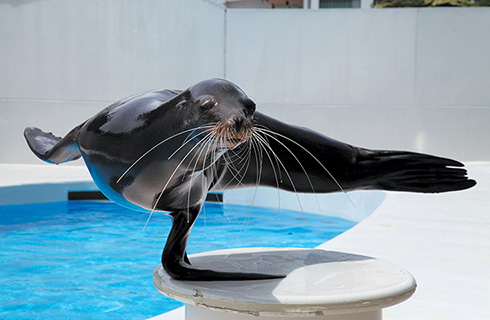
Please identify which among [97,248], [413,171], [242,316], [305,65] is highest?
[305,65]

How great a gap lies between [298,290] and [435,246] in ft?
8.88

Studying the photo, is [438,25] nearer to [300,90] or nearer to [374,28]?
[374,28]

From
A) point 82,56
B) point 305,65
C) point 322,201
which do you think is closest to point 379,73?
point 305,65

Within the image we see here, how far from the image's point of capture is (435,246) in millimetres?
3988

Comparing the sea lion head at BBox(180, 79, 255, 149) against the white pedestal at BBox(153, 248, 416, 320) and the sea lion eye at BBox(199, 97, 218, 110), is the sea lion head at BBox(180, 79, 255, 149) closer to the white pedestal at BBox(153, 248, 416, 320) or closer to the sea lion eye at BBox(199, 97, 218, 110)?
the sea lion eye at BBox(199, 97, 218, 110)

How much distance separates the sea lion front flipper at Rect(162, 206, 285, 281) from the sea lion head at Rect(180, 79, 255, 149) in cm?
44

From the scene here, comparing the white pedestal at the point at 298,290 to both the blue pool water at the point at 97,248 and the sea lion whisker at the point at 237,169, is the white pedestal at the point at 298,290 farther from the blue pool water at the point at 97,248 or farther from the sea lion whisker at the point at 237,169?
the blue pool water at the point at 97,248

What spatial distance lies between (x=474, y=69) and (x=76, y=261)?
8558 mm

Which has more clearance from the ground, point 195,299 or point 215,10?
point 215,10

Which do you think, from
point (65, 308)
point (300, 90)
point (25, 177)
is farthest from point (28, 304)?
point (300, 90)

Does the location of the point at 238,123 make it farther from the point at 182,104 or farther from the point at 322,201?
the point at 322,201

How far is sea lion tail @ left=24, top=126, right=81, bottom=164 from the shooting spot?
208cm

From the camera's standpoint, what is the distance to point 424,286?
9.81 ft

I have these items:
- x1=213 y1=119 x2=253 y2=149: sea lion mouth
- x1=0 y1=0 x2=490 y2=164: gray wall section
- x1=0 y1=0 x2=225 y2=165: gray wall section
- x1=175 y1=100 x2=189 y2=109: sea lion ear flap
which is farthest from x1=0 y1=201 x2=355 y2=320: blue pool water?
x1=0 y1=0 x2=490 y2=164: gray wall section
